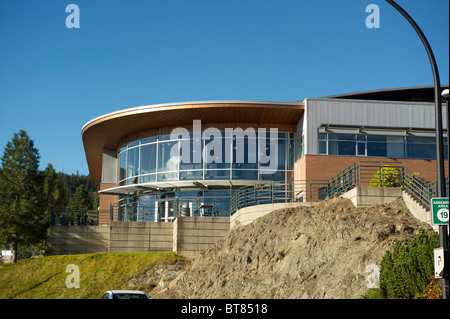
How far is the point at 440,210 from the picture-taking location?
12.1 meters

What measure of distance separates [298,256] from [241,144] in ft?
49.1

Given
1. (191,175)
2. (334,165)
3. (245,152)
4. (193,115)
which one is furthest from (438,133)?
(191,175)

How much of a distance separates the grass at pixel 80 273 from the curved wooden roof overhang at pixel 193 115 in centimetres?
880

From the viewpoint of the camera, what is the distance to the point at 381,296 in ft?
50.7

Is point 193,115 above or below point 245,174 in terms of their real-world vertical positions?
above

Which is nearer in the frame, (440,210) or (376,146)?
(440,210)

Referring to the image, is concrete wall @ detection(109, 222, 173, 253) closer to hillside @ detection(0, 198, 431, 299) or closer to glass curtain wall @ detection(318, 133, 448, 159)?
hillside @ detection(0, 198, 431, 299)

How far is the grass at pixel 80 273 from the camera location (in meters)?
26.5

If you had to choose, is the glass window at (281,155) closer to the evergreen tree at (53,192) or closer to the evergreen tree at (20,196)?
the evergreen tree at (20,196)

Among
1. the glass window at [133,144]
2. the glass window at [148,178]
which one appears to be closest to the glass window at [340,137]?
the glass window at [148,178]

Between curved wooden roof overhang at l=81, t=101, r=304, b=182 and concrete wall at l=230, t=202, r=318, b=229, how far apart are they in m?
7.15

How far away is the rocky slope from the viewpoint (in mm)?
17797

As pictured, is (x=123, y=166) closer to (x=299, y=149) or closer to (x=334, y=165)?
(x=299, y=149)
